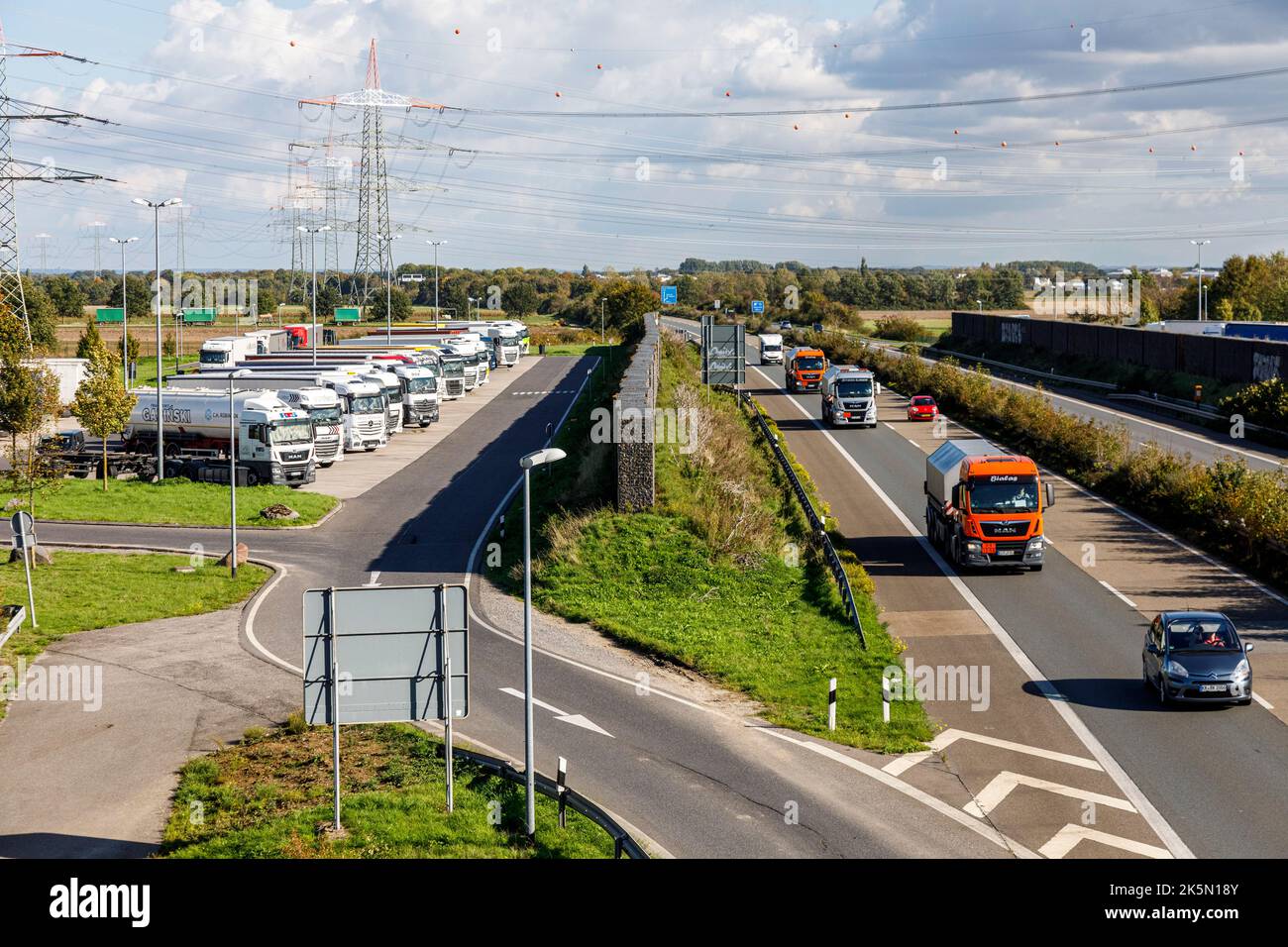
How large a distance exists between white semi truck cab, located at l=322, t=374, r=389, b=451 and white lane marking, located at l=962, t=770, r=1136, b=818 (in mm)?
44806

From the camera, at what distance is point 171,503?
1866 inches

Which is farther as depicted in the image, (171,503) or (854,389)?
(854,389)

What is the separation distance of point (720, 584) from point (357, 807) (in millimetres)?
15243

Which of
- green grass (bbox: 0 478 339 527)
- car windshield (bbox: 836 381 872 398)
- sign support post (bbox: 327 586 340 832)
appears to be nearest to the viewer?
sign support post (bbox: 327 586 340 832)

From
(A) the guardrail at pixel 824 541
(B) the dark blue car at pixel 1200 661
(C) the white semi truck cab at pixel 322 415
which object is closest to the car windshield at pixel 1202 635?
(B) the dark blue car at pixel 1200 661

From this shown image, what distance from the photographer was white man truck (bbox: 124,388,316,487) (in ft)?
166

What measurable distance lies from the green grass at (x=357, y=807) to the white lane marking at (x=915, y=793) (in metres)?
5.19

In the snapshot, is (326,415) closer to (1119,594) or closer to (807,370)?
(807,370)

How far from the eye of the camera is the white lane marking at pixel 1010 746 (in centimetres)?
2081

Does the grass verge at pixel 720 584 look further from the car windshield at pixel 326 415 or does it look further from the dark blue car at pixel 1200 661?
the car windshield at pixel 326 415

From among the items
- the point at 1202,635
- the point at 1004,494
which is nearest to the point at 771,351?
the point at 1004,494

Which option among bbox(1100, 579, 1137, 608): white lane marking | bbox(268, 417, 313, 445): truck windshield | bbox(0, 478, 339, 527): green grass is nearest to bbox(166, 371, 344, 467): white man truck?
bbox(268, 417, 313, 445): truck windshield

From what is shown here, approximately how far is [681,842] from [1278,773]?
9440 mm

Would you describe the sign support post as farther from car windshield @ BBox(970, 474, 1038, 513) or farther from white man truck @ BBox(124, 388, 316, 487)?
white man truck @ BBox(124, 388, 316, 487)
